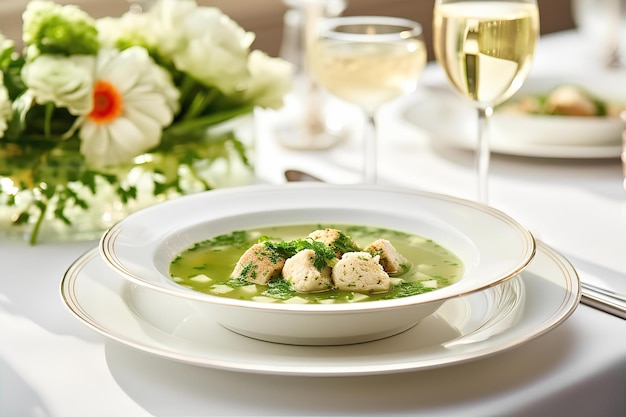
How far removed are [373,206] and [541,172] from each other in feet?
1.99

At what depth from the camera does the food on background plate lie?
6.23 feet

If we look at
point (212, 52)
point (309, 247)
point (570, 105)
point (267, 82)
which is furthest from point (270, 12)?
point (309, 247)

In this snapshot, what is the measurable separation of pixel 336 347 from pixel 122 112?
25.0 inches

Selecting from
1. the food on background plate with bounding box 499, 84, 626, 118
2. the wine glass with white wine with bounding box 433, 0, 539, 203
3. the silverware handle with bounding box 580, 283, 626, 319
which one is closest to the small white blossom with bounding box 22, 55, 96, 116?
the wine glass with white wine with bounding box 433, 0, 539, 203

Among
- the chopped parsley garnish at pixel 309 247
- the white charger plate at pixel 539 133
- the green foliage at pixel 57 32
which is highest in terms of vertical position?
the green foliage at pixel 57 32

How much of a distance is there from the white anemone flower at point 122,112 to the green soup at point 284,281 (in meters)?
0.26

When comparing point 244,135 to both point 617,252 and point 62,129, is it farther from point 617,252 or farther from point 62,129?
point 617,252

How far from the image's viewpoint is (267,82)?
1.59 m

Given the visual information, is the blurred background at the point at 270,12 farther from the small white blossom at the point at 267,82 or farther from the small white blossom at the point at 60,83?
the small white blossom at the point at 60,83

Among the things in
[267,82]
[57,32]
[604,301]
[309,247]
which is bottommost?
[604,301]

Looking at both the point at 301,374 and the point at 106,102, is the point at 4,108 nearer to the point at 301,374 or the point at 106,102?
the point at 106,102

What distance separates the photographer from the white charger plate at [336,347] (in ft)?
2.89

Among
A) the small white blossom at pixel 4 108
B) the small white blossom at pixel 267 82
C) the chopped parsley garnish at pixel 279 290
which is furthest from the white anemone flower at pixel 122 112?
the chopped parsley garnish at pixel 279 290

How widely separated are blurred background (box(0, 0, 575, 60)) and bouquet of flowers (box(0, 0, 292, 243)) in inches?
13.5
